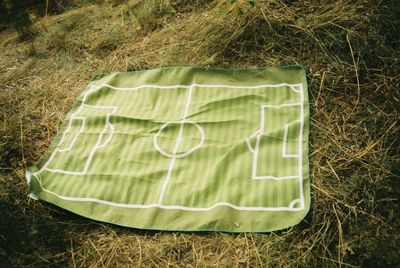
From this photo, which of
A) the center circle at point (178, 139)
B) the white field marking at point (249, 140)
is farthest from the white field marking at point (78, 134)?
the white field marking at point (249, 140)

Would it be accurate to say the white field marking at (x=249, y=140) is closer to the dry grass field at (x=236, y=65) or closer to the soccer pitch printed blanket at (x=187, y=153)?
the soccer pitch printed blanket at (x=187, y=153)

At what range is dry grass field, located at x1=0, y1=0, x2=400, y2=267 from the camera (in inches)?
66.7

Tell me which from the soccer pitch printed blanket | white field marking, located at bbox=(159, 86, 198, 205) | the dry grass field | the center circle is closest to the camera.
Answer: the dry grass field

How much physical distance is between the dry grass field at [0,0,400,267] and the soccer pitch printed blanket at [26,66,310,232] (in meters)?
0.07

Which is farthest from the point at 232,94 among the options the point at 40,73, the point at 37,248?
the point at 40,73

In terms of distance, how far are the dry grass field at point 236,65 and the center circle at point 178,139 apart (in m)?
0.42

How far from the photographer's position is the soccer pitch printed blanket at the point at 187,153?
6.07ft

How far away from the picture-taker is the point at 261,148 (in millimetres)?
2018

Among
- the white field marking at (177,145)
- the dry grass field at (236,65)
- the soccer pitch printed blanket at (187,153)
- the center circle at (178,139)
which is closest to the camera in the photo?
the dry grass field at (236,65)

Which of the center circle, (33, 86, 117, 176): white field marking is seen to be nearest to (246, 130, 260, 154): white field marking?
the center circle

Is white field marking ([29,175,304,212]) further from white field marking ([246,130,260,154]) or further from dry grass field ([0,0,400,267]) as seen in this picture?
white field marking ([246,130,260,154])

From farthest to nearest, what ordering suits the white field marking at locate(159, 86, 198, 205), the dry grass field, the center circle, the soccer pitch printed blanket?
the center circle → the white field marking at locate(159, 86, 198, 205) → the soccer pitch printed blanket → the dry grass field

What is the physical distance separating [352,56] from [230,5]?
0.86m

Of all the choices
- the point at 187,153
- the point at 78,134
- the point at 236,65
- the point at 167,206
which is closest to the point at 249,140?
the point at 187,153
